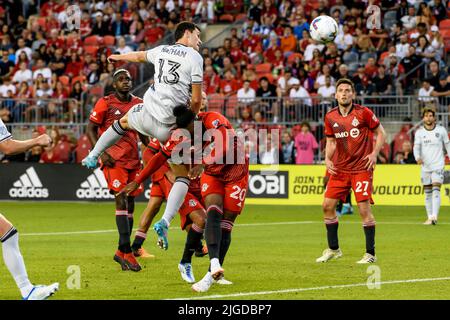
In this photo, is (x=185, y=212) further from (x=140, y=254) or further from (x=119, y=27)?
(x=119, y=27)

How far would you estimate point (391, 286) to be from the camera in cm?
1161

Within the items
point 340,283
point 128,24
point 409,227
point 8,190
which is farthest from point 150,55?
point 128,24

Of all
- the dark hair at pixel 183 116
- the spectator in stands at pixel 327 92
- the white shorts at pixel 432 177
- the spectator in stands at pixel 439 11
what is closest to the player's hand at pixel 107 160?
the dark hair at pixel 183 116

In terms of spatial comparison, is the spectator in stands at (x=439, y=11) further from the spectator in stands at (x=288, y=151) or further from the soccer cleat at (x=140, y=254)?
the soccer cleat at (x=140, y=254)

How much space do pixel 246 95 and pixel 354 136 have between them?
16.6m

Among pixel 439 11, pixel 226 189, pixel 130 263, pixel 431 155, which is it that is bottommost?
pixel 130 263

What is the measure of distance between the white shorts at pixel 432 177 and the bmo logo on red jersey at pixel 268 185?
619 cm

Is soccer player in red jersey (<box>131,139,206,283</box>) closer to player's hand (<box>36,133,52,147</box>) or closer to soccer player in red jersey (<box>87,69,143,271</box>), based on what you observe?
soccer player in red jersey (<box>87,69,143,271</box>)

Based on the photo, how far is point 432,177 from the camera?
75.5ft

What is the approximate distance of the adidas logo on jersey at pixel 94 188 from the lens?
30.0 m

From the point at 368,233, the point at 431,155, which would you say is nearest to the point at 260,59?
the point at 431,155

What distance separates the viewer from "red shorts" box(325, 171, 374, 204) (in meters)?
14.8
